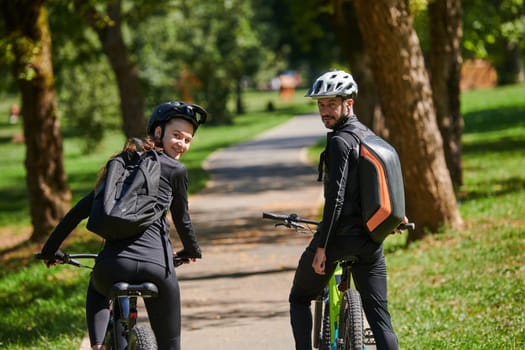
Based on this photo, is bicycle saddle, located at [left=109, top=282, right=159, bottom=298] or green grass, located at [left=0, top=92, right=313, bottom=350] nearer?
bicycle saddle, located at [left=109, top=282, right=159, bottom=298]

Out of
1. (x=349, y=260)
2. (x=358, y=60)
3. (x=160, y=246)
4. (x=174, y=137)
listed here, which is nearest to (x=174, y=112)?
(x=174, y=137)

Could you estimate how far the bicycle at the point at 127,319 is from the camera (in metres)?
4.77

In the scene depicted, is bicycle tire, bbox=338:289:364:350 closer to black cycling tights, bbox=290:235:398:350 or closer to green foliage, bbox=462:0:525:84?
black cycling tights, bbox=290:235:398:350

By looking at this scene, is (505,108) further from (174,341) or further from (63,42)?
(174,341)

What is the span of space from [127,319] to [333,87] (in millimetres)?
1641

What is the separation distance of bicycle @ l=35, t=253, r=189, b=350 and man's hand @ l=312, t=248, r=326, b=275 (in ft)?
2.32

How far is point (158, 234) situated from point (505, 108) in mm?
33960

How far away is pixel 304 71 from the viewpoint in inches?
4424

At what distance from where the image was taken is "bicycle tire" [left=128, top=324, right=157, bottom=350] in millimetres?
4750

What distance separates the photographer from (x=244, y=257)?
38.8ft

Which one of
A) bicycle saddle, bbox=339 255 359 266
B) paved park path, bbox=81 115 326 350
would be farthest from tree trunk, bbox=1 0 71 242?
bicycle saddle, bbox=339 255 359 266

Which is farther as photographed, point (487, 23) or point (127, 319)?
point (487, 23)

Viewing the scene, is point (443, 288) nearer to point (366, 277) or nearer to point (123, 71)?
point (366, 277)

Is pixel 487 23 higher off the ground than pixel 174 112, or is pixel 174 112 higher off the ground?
pixel 174 112
